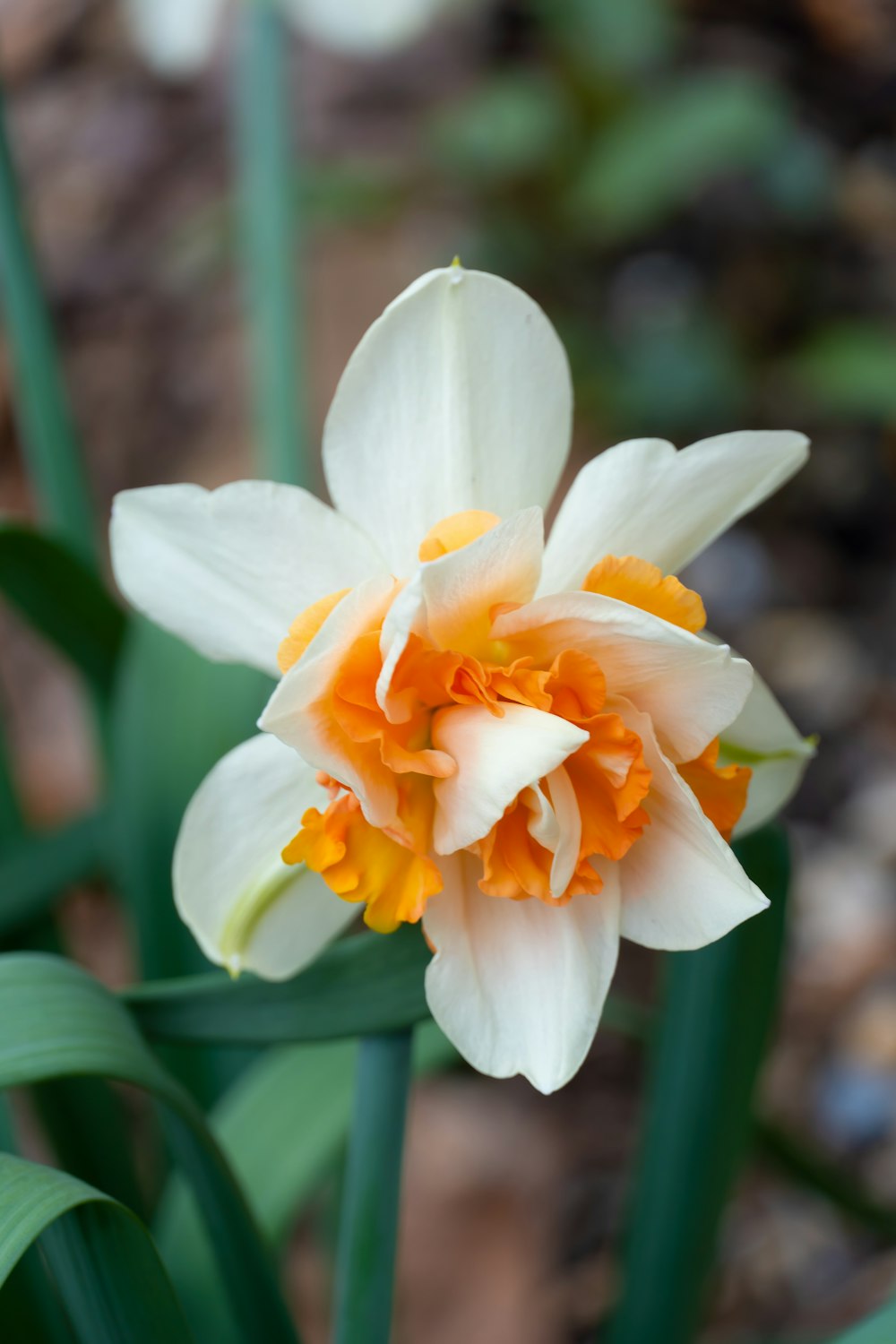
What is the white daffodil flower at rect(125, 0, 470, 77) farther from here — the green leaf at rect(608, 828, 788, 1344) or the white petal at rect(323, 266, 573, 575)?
the green leaf at rect(608, 828, 788, 1344)

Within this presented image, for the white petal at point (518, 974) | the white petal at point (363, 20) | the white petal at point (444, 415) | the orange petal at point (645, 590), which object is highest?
the white petal at point (363, 20)

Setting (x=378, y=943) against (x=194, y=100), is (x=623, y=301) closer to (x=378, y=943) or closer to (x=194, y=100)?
(x=194, y=100)

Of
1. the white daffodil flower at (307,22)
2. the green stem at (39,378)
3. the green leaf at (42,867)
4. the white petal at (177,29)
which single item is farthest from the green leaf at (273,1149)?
the white petal at (177,29)

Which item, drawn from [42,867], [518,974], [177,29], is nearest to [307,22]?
[177,29]

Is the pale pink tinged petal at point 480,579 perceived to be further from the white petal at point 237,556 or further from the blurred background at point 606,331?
the blurred background at point 606,331

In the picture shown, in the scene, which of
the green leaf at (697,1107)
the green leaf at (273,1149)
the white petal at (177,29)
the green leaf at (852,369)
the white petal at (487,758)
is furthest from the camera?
the green leaf at (852,369)
